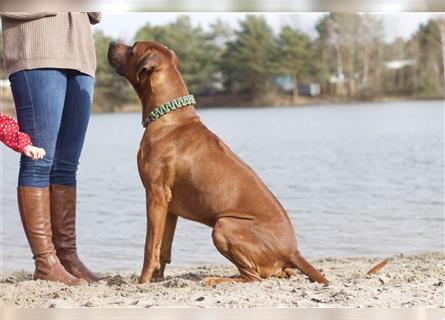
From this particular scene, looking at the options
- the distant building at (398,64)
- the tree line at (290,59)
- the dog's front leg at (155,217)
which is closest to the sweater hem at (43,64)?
the dog's front leg at (155,217)

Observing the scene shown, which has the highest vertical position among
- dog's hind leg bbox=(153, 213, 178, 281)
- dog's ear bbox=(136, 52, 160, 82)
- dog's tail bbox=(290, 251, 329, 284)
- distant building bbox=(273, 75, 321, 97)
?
dog's ear bbox=(136, 52, 160, 82)

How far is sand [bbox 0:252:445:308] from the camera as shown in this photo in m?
2.80

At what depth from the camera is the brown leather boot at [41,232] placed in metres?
3.20

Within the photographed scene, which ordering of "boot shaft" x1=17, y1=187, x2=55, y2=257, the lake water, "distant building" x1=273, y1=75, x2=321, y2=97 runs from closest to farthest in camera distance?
"boot shaft" x1=17, y1=187, x2=55, y2=257
the lake water
"distant building" x1=273, y1=75, x2=321, y2=97

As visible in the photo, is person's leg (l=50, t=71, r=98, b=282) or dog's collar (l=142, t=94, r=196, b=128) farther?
person's leg (l=50, t=71, r=98, b=282)

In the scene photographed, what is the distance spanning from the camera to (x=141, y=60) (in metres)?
3.11

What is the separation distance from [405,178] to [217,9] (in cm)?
680

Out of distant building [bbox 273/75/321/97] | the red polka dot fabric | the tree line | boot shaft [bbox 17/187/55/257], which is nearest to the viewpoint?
the red polka dot fabric

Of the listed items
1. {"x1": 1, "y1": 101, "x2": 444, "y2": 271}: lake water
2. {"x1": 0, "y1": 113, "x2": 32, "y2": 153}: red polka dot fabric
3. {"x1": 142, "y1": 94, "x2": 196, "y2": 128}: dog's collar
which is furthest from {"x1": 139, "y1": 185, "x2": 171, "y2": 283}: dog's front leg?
{"x1": 1, "y1": 101, "x2": 444, "y2": 271}: lake water

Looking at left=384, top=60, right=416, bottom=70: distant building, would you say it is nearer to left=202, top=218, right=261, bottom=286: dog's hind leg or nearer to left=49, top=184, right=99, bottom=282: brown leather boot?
left=49, top=184, right=99, bottom=282: brown leather boot

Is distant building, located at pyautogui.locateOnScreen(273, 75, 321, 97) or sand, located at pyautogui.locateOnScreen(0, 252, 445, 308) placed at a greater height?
distant building, located at pyautogui.locateOnScreen(273, 75, 321, 97)

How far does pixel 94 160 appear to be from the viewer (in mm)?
8805

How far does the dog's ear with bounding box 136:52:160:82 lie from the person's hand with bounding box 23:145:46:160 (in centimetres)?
49

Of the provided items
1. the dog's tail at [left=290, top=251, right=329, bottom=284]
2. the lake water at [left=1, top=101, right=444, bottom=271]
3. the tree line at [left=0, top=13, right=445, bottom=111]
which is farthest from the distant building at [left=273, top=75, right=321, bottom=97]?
the dog's tail at [left=290, top=251, right=329, bottom=284]
